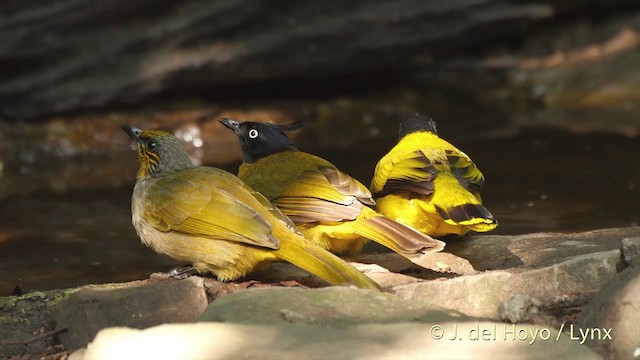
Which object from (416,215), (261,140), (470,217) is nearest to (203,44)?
(261,140)

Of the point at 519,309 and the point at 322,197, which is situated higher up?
the point at 322,197

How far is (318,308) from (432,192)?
169 centimetres

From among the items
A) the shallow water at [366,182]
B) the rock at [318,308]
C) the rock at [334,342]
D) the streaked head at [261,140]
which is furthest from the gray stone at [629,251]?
the shallow water at [366,182]

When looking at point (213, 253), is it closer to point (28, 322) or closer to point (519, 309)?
point (28, 322)

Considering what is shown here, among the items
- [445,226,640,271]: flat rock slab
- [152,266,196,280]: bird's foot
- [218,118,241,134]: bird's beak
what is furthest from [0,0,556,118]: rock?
[152,266,196,280]: bird's foot

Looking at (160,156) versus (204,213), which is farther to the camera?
(160,156)

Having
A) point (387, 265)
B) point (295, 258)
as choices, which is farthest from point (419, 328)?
point (387, 265)

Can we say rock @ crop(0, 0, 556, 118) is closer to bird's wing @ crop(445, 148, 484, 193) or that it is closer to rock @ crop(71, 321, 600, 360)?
bird's wing @ crop(445, 148, 484, 193)

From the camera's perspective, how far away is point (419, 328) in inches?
130

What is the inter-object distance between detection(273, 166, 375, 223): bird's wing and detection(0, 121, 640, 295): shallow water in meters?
1.45

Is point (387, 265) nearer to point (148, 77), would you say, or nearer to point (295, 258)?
point (295, 258)

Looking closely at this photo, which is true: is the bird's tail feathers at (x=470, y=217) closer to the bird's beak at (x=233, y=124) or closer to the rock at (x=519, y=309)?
the rock at (x=519, y=309)

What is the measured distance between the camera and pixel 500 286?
3988 mm

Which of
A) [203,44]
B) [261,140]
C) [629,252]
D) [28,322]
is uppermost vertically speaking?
[203,44]
